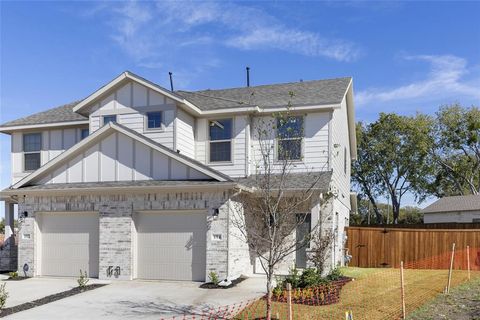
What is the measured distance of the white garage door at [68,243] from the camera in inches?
624

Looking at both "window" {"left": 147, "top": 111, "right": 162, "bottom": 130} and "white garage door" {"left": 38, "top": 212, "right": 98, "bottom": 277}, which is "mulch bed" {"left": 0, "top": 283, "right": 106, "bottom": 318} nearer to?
"white garage door" {"left": 38, "top": 212, "right": 98, "bottom": 277}

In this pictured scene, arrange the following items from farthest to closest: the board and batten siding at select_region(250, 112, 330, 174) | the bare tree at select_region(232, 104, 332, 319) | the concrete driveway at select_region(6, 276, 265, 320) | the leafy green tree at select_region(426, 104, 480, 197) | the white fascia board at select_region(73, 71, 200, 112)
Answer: the leafy green tree at select_region(426, 104, 480, 197) → the board and batten siding at select_region(250, 112, 330, 174) → the white fascia board at select_region(73, 71, 200, 112) → the bare tree at select_region(232, 104, 332, 319) → the concrete driveway at select_region(6, 276, 265, 320)

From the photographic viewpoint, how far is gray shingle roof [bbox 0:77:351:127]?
56.8 feet

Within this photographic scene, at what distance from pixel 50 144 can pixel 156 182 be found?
7.30 metres

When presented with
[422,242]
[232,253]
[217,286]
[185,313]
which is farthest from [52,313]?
[422,242]

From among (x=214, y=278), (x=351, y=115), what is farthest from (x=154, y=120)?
(x=351, y=115)

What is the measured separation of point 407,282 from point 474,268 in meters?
5.81

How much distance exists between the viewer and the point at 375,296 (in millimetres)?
12219

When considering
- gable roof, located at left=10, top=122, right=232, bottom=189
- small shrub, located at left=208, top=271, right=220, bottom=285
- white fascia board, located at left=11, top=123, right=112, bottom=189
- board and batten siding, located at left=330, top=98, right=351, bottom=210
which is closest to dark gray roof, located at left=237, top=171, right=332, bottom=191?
board and batten siding, located at left=330, top=98, right=351, bottom=210

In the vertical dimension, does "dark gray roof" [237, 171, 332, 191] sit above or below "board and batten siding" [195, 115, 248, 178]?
below

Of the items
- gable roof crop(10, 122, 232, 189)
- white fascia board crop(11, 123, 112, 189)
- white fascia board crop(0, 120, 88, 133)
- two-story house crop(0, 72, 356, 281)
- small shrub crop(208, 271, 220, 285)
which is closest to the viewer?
small shrub crop(208, 271, 220, 285)

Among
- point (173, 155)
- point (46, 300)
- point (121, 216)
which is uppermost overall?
point (173, 155)

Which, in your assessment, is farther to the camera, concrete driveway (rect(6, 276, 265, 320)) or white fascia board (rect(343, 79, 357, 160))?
white fascia board (rect(343, 79, 357, 160))

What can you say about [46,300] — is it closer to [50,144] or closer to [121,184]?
[121,184]
